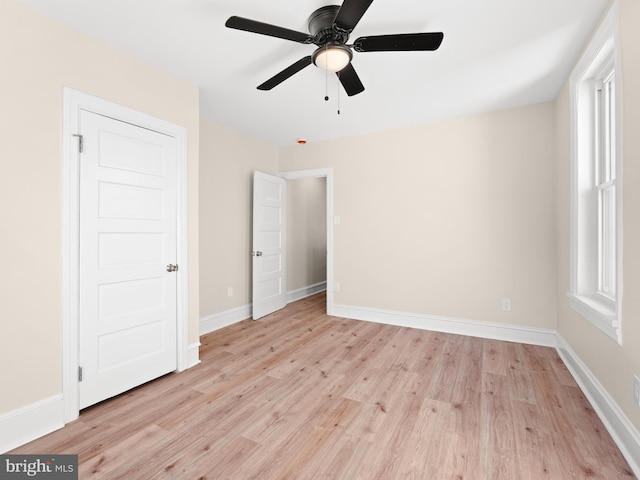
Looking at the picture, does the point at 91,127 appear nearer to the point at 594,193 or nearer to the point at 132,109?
the point at 132,109

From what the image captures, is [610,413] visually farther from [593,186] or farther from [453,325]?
[453,325]

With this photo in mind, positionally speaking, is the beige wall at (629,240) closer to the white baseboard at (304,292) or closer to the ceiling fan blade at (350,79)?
the ceiling fan blade at (350,79)

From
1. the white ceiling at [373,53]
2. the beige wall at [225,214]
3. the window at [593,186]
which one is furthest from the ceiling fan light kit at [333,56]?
the beige wall at [225,214]

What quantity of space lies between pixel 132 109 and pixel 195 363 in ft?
7.16

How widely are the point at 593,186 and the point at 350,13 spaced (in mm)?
2308

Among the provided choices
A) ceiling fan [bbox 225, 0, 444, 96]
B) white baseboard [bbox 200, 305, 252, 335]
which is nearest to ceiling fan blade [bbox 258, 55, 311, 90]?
ceiling fan [bbox 225, 0, 444, 96]

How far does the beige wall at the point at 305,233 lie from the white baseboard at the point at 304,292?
0.06 metres

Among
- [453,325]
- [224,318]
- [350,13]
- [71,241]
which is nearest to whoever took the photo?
[350,13]

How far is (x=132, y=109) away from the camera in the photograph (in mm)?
2285

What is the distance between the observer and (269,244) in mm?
4375

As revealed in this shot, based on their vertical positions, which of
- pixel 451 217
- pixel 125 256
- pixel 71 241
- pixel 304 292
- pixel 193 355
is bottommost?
pixel 193 355

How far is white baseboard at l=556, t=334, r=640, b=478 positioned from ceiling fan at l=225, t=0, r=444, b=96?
232 cm

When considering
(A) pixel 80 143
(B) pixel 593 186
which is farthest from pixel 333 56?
(B) pixel 593 186

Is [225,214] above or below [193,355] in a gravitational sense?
above
